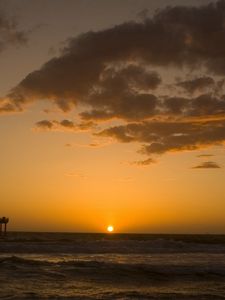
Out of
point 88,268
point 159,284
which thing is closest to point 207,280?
point 159,284

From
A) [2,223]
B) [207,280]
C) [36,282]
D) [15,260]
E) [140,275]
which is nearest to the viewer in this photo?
[36,282]

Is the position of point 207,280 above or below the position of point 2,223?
below

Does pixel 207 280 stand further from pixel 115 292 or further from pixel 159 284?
pixel 115 292

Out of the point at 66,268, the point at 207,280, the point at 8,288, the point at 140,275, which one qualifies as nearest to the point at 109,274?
the point at 140,275

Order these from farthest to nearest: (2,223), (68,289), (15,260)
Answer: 1. (2,223)
2. (15,260)
3. (68,289)

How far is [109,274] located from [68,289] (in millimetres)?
5395

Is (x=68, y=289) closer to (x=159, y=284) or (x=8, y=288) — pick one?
(x=8, y=288)

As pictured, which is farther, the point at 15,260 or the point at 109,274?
the point at 15,260

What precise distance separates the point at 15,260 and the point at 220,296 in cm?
1425

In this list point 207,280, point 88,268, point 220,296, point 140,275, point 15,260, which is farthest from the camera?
point 15,260

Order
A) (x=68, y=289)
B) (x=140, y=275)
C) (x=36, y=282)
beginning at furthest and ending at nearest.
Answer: (x=140, y=275), (x=36, y=282), (x=68, y=289)

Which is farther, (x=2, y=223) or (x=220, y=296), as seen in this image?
(x=2, y=223)

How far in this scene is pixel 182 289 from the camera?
1700 cm

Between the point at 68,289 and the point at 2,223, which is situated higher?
the point at 2,223
